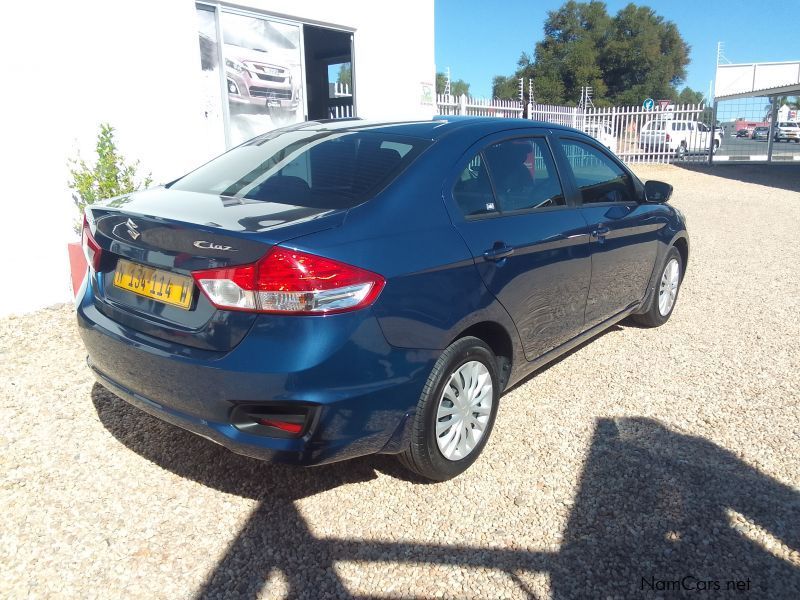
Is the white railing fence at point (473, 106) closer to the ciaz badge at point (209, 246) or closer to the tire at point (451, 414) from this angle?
the tire at point (451, 414)

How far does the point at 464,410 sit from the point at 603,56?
6021cm

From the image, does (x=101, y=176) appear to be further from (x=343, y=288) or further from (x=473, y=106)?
(x=473, y=106)

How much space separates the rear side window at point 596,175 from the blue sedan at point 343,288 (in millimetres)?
284

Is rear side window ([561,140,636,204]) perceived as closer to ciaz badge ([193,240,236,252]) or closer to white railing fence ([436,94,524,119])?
ciaz badge ([193,240,236,252])

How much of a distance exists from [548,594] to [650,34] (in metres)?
62.2

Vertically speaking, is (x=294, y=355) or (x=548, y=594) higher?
(x=294, y=355)

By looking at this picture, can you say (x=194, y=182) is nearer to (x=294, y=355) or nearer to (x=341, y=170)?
(x=341, y=170)

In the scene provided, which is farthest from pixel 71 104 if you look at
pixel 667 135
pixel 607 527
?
pixel 667 135

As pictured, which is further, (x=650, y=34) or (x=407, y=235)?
(x=650, y=34)

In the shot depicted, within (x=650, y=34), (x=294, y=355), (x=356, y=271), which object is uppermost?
(x=650, y=34)

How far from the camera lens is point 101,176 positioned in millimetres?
5660

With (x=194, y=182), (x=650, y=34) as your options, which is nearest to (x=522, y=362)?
(x=194, y=182)

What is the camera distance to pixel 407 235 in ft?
8.69

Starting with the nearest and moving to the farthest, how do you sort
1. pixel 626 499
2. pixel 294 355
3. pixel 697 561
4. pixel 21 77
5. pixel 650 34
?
1. pixel 294 355
2. pixel 697 561
3. pixel 626 499
4. pixel 21 77
5. pixel 650 34
